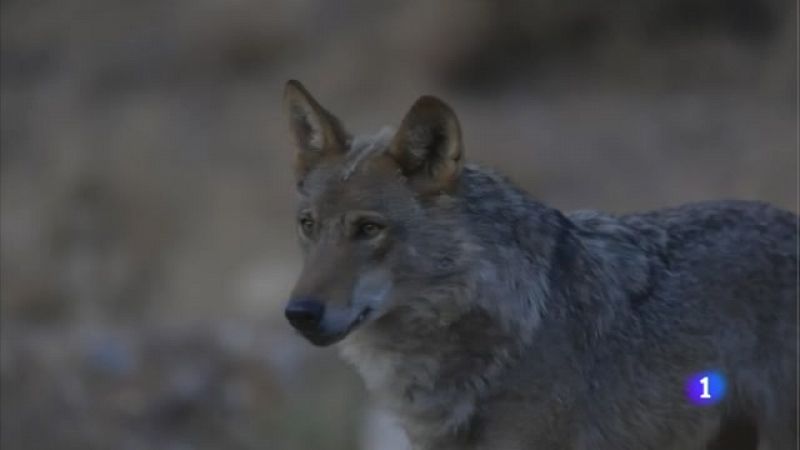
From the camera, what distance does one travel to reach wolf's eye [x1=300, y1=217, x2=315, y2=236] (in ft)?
21.1

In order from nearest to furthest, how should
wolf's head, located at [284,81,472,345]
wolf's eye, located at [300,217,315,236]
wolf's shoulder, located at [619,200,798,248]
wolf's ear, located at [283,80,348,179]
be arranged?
wolf's head, located at [284,81,472,345]
wolf's eye, located at [300,217,315,236]
wolf's ear, located at [283,80,348,179]
wolf's shoulder, located at [619,200,798,248]

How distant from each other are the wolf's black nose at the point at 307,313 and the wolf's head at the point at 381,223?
0.02 meters

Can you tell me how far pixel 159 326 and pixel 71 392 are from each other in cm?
203

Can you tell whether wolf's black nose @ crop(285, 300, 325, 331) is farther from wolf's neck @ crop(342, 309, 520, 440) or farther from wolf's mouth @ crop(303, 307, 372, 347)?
wolf's neck @ crop(342, 309, 520, 440)

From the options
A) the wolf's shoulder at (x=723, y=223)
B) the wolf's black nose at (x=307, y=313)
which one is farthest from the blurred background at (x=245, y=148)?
the wolf's black nose at (x=307, y=313)

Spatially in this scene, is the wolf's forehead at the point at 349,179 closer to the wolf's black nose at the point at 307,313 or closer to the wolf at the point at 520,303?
the wolf at the point at 520,303

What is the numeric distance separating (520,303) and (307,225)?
0.77m

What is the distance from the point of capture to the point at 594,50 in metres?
17.5

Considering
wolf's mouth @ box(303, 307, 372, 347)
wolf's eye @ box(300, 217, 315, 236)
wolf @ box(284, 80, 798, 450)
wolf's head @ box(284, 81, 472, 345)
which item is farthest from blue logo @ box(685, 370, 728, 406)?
wolf's eye @ box(300, 217, 315, 236)

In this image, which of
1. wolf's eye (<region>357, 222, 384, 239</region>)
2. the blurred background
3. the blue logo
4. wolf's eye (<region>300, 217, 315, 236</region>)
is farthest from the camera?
the blurred background

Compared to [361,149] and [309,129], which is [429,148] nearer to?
[361,149]

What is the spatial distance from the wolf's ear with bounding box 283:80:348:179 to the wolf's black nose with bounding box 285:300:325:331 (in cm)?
67

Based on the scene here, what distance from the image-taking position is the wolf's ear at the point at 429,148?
6.35 m

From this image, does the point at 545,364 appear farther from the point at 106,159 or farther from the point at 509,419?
the point at 106,159
